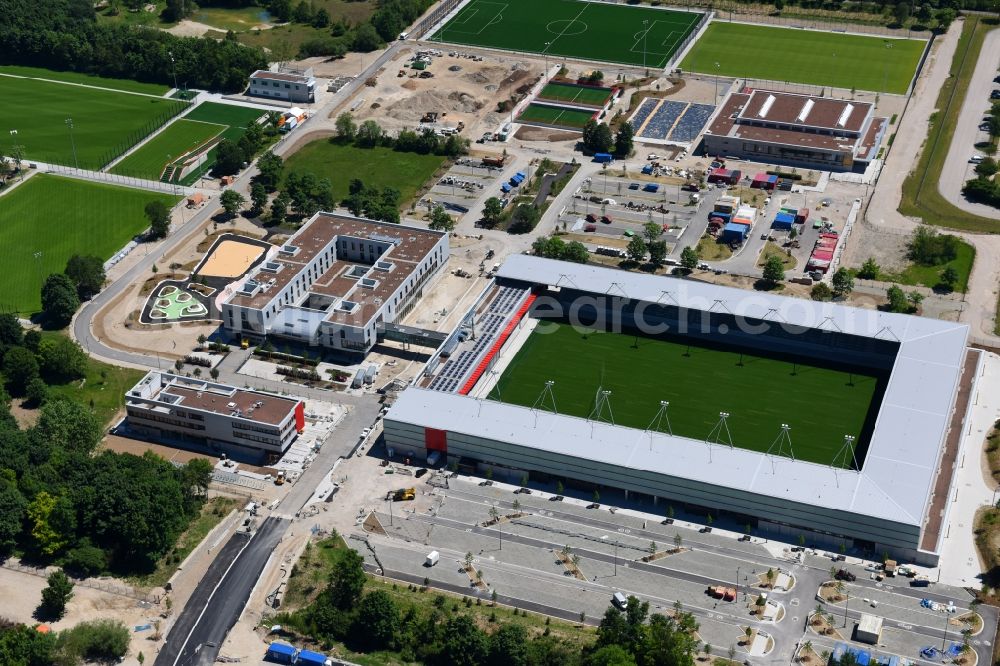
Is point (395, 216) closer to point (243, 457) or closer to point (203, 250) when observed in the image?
point (203, 250)

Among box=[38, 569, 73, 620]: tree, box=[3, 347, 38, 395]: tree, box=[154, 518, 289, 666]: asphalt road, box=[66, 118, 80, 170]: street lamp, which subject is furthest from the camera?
box=[66, 118, 80, 170]: street lamp

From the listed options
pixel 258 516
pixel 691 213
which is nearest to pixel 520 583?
pixel 258 516

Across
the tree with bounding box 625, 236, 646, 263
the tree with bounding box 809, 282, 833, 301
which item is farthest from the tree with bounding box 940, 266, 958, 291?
the tree with bounding box 625, 236, 646, 263

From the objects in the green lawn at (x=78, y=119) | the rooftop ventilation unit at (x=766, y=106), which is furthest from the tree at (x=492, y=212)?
the green lawn at (x=78, y=119)

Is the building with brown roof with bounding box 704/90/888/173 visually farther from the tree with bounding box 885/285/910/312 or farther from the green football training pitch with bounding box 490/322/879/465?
the green football training pitch with bounding box 490/322/879/465

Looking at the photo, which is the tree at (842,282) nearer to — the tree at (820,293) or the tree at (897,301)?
the tree at (820,293)

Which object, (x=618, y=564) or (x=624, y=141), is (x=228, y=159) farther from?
A: (x=618, y=564)
